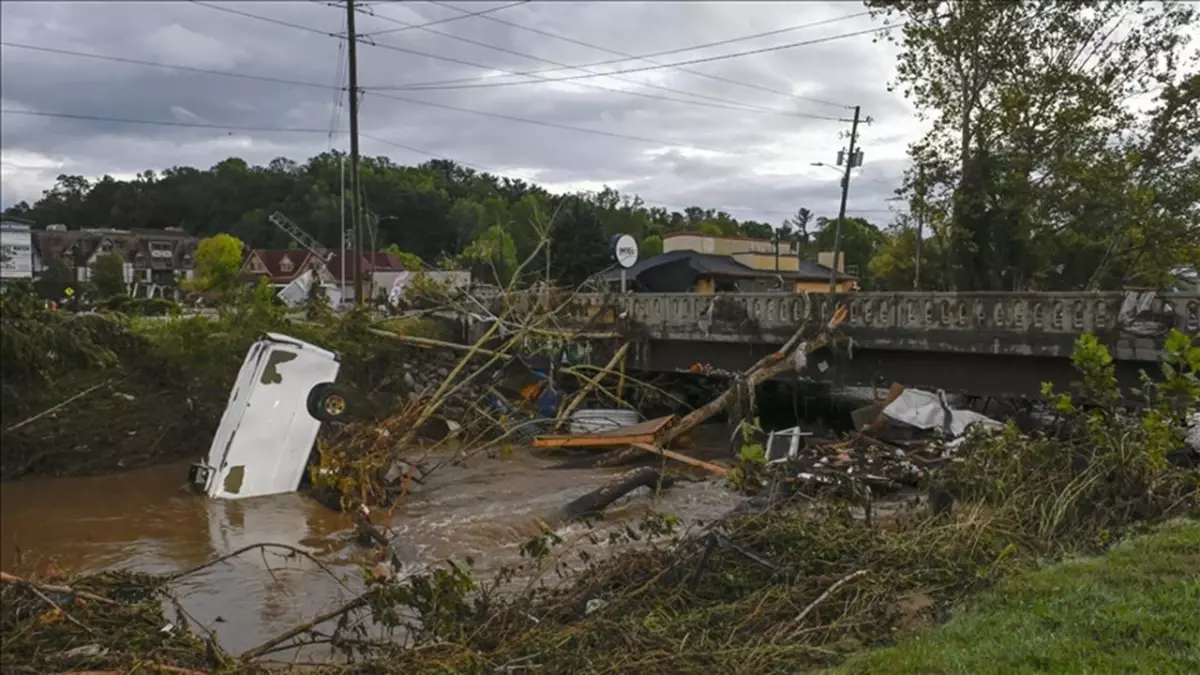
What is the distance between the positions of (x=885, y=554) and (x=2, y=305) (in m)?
5.70

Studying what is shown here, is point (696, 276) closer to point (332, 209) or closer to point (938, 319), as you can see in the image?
point (938, 319)

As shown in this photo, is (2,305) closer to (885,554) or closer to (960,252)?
(885,554)

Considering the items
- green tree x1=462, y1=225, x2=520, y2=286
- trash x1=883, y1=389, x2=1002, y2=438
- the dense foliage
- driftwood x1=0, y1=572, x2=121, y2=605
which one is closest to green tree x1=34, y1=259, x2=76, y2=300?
driftwood x1=0, y1=572, x2=121, y2=605

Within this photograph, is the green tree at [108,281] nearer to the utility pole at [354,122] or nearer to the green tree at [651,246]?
the utility pole at [354,122]

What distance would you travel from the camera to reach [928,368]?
654 inches

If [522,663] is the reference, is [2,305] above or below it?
above

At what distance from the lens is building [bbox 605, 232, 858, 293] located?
40688 mm

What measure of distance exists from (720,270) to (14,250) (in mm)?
38123

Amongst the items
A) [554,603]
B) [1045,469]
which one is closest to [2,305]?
[554,603]

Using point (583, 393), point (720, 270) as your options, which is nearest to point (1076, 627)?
point (583, 393)

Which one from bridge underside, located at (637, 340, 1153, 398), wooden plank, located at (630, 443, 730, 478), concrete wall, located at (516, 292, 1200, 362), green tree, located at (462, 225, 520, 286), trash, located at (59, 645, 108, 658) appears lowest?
wooden plank, located at (630, 443, 730, 478)

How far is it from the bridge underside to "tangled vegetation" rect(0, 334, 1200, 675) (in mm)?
5738

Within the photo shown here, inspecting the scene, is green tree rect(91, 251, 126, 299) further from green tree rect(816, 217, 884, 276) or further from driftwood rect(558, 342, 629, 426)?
green tree rect(816, 217, 884, 276)

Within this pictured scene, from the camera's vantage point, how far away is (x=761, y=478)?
11.4 metres
